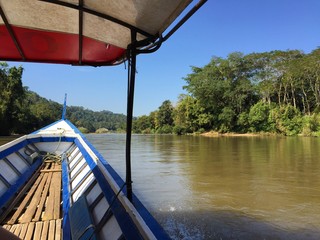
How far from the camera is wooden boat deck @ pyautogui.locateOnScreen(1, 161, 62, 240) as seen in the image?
7.50ft

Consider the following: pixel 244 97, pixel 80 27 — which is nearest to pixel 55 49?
pixel 80 27

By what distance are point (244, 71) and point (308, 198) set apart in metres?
31.4

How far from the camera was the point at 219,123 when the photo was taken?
35000 mm

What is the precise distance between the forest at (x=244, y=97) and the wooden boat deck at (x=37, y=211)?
25.5 meters

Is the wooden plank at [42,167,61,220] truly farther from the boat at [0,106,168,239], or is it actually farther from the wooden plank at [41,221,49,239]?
the wooden plank at [41,221,49,239]

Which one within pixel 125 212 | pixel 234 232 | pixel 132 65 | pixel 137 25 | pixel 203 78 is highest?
pixel 203 78

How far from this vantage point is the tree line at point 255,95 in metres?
27.8

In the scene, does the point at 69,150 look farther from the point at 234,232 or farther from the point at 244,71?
the point at 244,71

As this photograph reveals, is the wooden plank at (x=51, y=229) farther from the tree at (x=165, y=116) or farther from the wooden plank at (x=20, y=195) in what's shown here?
the tree at (x=165, y=116)

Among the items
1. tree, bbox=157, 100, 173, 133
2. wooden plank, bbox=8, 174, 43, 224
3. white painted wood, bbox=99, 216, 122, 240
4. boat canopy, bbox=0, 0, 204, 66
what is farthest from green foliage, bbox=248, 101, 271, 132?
white painted wood, bbox=99, 216, 122, 240

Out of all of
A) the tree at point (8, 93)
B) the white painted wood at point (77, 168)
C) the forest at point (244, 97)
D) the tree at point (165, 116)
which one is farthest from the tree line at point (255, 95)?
the white painted wood at point (77, 168)

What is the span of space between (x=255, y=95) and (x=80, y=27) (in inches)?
1361

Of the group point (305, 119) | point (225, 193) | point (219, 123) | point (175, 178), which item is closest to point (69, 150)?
point (175, 178)

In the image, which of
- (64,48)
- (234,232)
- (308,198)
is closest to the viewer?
(64,48)
